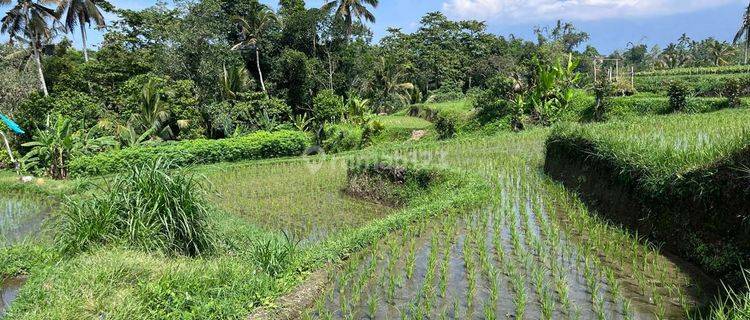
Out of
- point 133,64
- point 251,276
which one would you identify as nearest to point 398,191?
point 251,276

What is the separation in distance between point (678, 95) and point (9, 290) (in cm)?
1977

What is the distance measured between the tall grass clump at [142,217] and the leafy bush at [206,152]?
7783mm

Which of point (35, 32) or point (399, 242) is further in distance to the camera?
point (35, 32)

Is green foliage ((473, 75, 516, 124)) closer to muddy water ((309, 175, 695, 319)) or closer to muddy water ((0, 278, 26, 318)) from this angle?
muddy water ((309, 175, 695, 319))

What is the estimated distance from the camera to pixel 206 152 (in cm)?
1594

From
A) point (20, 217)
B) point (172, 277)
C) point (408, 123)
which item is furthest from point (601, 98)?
point (172, 277)

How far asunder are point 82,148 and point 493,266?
13.6m

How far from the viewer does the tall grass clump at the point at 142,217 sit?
218 inches

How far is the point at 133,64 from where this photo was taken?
2225 cm

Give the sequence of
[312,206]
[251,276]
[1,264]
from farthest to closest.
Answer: [312,206] → [1,264] → [251,276]

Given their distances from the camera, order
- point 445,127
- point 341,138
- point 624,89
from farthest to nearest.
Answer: point 624,89
point 445,127
point 341,138

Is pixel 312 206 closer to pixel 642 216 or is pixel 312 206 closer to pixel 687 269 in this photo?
pixel 642 216

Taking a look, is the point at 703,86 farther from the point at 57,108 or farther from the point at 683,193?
the point at 57,108

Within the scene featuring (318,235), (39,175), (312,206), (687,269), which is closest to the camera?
(687,269)
